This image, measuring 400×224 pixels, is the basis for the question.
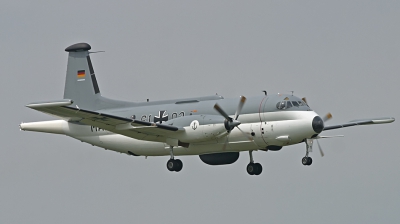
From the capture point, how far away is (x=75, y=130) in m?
54.0

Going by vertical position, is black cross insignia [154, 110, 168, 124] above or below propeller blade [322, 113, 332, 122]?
above

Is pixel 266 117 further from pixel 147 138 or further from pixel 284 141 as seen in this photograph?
pixel 147 138

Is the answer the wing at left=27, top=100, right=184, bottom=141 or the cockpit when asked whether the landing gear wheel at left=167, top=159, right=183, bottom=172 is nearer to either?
the wing at left=27, top=100, right=184, bottom=141

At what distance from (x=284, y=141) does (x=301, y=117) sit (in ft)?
5.16

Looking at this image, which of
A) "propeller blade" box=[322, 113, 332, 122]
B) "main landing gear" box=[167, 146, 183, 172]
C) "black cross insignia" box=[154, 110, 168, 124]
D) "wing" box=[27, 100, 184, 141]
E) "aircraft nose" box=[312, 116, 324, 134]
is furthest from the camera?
"black cross insignia" box=[154, 110, 168, 124]

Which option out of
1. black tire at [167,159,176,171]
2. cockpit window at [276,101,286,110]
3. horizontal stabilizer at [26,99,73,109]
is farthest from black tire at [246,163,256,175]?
horizontal stabilizer at [26,99,73,109]

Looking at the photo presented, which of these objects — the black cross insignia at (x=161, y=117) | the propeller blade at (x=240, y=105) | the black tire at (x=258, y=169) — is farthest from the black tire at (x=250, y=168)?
the black cross insignia at (x=161, y=117)

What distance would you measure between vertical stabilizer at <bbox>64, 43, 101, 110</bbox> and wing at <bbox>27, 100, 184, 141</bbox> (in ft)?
24.8

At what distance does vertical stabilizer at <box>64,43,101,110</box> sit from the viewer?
183ft

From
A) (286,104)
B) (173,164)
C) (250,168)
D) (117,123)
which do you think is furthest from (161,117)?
(286,104)

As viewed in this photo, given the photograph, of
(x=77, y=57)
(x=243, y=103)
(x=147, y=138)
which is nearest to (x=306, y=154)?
(x=243, y=103)

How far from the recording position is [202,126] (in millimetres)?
47094

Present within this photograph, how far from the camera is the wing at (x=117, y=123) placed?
1780 inches

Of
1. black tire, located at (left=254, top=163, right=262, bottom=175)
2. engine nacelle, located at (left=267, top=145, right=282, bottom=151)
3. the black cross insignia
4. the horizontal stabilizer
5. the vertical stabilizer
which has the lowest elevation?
black tire, located at (left=254, top=163, right=262, bottom=175)
